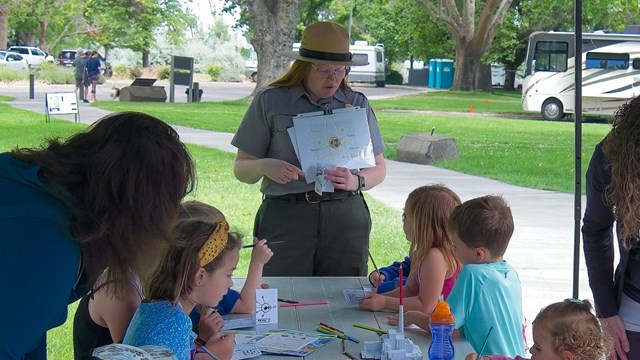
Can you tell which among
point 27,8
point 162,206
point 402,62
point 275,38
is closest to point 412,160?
point 275,38

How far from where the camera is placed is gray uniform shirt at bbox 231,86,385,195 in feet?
13.1

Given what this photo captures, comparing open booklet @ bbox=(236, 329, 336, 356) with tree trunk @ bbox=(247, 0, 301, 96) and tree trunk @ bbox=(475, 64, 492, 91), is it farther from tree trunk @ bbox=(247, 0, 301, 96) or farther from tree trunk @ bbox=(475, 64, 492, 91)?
tree trunk @ bbox=(475, 64, 492, 91)

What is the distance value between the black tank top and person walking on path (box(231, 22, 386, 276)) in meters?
1.26

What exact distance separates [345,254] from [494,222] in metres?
1.20

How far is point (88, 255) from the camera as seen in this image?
180 cm

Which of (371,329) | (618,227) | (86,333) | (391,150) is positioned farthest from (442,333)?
(391,150)

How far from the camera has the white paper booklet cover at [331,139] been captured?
3.89 meters

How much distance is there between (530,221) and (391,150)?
573 centimetres

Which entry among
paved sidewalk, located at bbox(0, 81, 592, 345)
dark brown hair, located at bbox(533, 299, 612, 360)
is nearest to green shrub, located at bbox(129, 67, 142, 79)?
paved sidewalk, located at bbox(0, 81, 592, 345)

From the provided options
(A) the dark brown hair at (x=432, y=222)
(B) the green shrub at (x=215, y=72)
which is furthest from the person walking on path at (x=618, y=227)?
(B) the green shrub at (x=215, y=72)

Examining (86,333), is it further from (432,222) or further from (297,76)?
(297,76)

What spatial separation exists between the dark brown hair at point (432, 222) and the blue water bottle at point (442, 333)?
0.74 m

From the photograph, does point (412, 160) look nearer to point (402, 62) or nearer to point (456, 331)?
point (456, 331)

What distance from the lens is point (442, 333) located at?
8.48 ft
